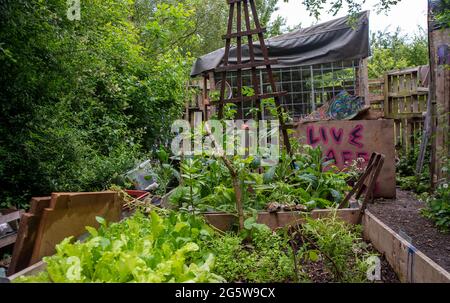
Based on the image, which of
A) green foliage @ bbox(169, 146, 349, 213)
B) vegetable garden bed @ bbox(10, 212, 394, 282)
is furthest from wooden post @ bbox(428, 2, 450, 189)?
vegetable garden bed @ bbox(10, 212, 394, 282)

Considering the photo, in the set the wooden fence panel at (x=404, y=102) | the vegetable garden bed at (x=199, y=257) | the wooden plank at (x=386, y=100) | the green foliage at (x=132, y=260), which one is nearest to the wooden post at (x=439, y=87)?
the wooden fence panel at (x=404, y=102)

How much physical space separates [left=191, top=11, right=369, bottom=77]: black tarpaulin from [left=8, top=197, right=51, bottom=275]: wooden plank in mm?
6917

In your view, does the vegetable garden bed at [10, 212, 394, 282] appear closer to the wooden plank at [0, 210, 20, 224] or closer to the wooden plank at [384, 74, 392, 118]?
the wooden plank at [0, 210, 20, 224]

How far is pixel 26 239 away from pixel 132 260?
89cm

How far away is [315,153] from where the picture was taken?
4082mm

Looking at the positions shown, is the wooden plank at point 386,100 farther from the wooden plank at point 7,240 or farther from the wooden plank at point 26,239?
the wooden plank at point 26,239

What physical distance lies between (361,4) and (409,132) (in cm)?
334

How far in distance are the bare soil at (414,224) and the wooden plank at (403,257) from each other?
0.48 m

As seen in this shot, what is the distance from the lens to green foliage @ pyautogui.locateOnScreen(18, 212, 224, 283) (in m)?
1.58

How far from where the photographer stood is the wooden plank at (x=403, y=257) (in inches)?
67.1

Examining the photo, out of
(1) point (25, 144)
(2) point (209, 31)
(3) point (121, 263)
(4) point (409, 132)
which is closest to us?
(3) point (121, 263)

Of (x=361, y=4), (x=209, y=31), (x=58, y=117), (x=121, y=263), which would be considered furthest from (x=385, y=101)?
(x=209, y=31)

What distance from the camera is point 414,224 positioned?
4.39 m

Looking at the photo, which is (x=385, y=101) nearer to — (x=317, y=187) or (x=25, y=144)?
(x=317, y=187)
